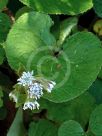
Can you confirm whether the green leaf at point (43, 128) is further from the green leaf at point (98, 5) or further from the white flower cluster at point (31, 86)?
A: the green leaf at point (98, 5)

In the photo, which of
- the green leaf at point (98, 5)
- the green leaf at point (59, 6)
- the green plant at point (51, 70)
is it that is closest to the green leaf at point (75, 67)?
the green plant at point (51, 70)

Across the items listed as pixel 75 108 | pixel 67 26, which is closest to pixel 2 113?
pixel 75 108

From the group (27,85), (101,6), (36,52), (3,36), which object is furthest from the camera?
(101,6)

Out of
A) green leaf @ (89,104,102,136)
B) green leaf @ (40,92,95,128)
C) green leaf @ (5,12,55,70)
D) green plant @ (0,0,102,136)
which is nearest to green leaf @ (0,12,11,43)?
green plant @ (0,0,102,136)

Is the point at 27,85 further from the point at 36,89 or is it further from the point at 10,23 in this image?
the point at 10,23

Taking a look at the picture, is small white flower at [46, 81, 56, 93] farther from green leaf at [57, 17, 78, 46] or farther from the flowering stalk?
green leaf at [57, 17, 78, 46]

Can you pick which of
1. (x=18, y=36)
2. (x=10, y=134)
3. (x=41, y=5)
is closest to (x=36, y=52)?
(x=18, y=36)
